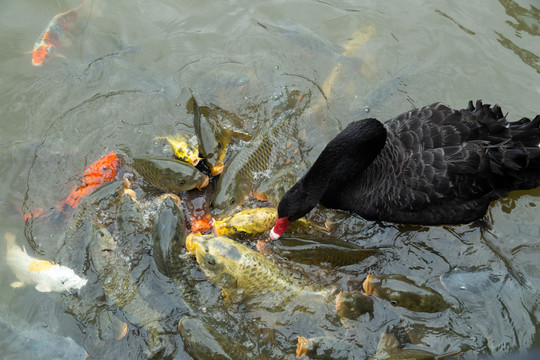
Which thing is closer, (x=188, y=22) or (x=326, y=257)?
(x=326, y=257)

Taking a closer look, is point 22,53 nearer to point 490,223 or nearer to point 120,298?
point 120,298

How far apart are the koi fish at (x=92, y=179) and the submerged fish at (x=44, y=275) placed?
639 mm

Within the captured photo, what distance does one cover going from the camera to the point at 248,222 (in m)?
4.03

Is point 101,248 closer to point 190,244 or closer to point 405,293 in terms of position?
point 190,244

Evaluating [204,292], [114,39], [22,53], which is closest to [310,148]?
[204,292]

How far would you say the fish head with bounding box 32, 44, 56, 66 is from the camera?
5.81 meters

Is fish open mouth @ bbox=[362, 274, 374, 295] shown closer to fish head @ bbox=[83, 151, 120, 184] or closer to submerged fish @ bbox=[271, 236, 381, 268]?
submerged fish @ bbox=[271, 236, 381, 268]

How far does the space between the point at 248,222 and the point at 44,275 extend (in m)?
1.94

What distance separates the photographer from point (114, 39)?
589cm

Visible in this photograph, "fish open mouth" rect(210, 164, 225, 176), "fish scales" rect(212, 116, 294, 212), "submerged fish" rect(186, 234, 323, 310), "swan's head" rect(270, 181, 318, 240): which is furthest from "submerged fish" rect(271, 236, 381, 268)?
"fish open mouth" rect(210, 164, 225, 176)

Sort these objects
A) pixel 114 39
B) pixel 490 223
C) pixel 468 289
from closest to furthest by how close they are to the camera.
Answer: pixel 468 289, pixel 490 223, pixel 114 39

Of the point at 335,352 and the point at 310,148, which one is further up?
the point at 310,148

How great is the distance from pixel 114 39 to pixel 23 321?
12.5 feet

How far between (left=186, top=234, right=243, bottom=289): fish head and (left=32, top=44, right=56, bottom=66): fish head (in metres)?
3.86
